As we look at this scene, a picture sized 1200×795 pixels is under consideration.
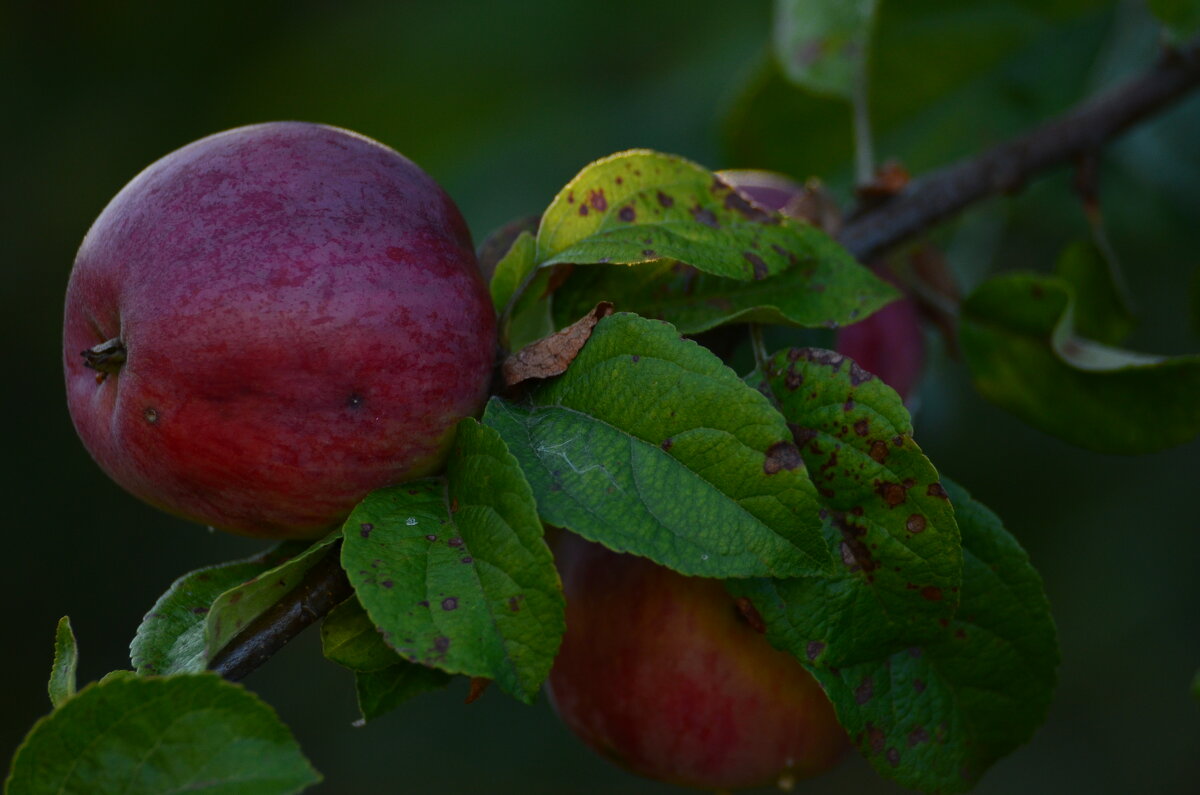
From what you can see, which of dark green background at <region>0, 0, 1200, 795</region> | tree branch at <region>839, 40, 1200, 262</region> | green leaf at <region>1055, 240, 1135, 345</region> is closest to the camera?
tree branch at <region>839, 40, 1200, 262</region>

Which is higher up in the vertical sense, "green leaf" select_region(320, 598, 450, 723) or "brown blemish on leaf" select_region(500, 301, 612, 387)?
"brown blemish on leaf" select_region(500, 301, 612, 387)

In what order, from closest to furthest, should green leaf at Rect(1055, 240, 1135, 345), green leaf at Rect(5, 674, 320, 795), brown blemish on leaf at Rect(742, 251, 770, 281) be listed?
green leaf at Rect(5, 674, 320, 795)
brown blemish on leaf at Rect(742, 251, 770, 281)
green leaf at Rect(1055, 240, 1135, 345)

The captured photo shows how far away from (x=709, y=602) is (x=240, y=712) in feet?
1.47

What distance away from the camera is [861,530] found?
0.81 meters

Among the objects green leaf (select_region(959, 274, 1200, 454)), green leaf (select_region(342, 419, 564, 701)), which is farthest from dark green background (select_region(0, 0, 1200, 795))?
green leaf (select_region(342, 419, 564, 701))

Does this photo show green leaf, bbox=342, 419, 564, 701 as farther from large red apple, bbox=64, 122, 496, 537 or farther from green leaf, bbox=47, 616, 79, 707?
green leaf, bbox=47, 616, 79, 707

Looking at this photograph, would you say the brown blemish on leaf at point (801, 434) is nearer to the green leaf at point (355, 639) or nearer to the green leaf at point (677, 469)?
the green leaf at point (677, 469)

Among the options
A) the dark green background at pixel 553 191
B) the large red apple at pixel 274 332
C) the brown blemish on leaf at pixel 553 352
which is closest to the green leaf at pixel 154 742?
the large red apple at pixel 274 332

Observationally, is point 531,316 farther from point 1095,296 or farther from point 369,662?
point 1095,296

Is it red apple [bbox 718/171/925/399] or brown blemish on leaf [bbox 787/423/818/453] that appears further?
red apple [bbox 718/171/925/399]

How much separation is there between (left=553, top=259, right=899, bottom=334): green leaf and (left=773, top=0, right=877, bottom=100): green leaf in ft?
1.57

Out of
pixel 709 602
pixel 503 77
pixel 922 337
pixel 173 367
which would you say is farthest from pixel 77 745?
pixel 503 77

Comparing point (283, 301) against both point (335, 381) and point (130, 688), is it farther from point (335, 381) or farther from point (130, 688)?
point (130, 688)

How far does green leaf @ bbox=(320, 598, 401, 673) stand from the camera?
78 cm
